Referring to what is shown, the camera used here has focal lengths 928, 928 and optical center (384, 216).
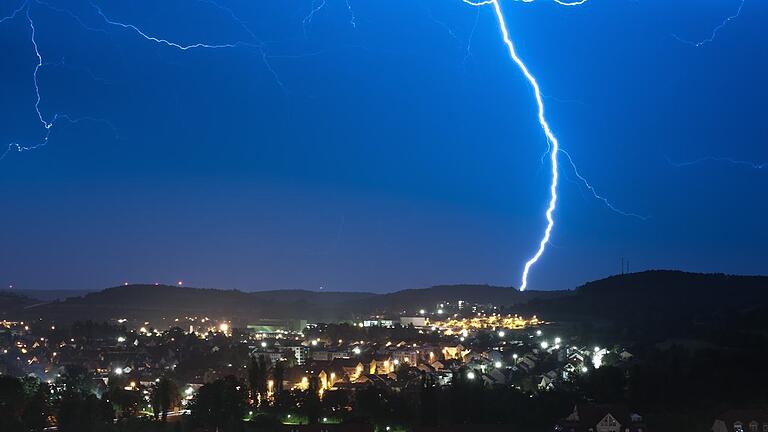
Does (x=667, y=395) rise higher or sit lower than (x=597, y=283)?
lower

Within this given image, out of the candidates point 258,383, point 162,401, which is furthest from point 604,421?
point 162,401

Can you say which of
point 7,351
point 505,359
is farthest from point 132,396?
point 7,351

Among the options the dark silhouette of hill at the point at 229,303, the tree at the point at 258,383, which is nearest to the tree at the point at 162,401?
the tree at the point at 258,383

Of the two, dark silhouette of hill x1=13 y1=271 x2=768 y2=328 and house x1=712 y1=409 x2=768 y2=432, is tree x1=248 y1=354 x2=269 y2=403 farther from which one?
dark silhouette of hill x1=13 y1=271 x2=768 y2=328

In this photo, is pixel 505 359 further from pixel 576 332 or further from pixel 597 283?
pixel 597 283

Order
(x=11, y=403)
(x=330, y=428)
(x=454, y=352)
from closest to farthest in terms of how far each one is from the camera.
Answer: (x=330, y=428), (x=11, y=403), (x=454, y=352)

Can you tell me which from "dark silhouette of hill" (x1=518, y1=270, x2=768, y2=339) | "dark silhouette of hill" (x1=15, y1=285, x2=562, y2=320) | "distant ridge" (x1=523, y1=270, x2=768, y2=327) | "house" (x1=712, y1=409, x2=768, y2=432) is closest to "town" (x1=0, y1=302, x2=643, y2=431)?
"house" (x1=712, y1=409, x2=768, y2=432)

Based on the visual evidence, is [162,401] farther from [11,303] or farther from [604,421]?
[11,303]
